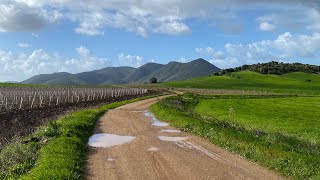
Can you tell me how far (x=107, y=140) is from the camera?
80.6ft

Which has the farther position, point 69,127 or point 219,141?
point 69,127

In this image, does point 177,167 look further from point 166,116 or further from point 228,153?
point 166,116

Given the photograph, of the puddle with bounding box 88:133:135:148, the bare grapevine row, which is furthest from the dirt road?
the bare grapevine row

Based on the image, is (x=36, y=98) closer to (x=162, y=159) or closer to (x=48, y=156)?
(x=48, y=156)

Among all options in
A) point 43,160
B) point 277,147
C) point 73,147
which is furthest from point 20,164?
point 277,147

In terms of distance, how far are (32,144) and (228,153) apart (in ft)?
33.9

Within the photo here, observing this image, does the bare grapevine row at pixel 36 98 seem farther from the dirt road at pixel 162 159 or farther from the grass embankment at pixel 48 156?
the dirt road at pixel 162 159

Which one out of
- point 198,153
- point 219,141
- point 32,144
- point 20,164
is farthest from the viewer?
point 219,141

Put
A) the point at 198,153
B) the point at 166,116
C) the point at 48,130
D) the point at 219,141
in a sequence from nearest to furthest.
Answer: the point at 198,153 < the point at 219,141 < the point at 48,130 < the point at 166,116

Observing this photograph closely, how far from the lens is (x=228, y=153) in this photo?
805 inches

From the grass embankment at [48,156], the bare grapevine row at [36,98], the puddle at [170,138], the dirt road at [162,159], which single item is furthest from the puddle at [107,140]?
the bare grapevine row at [36,98]

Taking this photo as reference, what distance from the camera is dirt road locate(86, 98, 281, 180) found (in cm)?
1573

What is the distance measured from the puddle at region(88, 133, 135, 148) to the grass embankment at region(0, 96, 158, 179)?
0.52 m

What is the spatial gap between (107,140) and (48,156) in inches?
243
